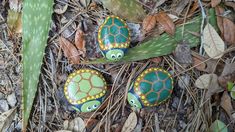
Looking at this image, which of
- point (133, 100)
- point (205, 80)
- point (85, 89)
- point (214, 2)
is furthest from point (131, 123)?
point (214, 2)

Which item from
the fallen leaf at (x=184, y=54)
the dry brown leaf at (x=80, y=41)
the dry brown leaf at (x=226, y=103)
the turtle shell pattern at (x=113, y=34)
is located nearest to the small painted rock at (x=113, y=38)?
the turtle shell pattern at (x=113, y=34)

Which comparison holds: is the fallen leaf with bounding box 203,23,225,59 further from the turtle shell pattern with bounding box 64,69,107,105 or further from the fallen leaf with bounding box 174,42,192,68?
the turtle shell pattern with bounding box 64,69,107,105

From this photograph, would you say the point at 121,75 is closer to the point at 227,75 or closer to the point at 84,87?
the point at 84,87

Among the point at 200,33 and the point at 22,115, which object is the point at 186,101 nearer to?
the point at 200,33

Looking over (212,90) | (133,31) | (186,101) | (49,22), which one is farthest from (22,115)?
(212,90)

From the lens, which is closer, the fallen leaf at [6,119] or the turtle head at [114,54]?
the turtle head at [114,54]

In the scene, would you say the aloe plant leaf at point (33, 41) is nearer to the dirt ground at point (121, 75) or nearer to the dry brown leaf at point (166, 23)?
the dirt ground at point (121, 75)

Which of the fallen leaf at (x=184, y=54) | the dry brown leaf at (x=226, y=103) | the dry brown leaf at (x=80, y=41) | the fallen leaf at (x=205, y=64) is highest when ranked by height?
the dry brown leaf at (x=80, y=41)
